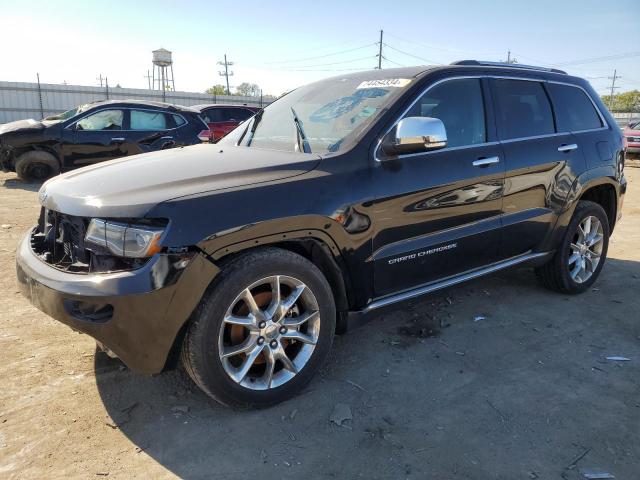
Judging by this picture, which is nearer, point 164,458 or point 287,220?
point 164,458

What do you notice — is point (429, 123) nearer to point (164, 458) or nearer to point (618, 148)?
point (164, 458)

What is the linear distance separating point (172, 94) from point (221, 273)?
3172cm

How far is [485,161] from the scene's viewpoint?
3.49 m

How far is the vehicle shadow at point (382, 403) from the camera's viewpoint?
239 cm

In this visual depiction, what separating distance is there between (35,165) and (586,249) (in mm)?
9736

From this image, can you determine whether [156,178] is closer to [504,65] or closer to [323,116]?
[323,116]

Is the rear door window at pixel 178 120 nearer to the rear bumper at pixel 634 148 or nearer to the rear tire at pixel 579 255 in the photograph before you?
the rear tire at pixel 579 255

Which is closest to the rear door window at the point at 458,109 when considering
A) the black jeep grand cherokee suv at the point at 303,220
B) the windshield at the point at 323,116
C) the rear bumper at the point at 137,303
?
the black jeep grand cherokee suv at the point at 303,220

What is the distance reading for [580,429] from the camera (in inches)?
103

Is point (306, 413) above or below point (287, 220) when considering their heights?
below

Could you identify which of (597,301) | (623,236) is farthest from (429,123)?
(623,236)

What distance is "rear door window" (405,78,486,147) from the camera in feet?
11.1

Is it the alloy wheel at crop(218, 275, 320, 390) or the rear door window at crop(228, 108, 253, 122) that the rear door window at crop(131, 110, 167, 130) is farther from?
the alloy wheel at crop(218, 275, 320, 390)

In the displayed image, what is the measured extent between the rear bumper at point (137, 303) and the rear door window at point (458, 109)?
187cm
